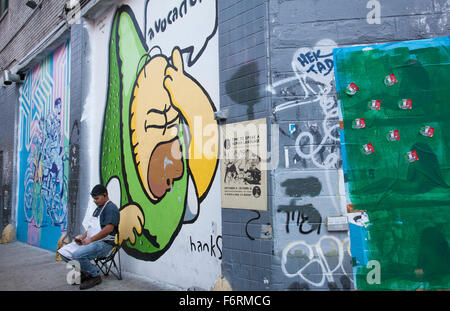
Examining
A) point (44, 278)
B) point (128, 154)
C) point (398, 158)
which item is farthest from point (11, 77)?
point (398, 158)

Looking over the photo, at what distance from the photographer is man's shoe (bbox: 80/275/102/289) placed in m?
4.94

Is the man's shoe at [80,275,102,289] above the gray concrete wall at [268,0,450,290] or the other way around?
the other way around

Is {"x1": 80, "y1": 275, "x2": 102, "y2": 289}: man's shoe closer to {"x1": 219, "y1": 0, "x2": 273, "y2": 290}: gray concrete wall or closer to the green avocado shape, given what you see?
the green avocado shape

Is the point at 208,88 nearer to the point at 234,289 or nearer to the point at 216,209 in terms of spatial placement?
the point at 216,209

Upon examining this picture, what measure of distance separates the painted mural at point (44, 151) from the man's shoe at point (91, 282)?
8.98 feet

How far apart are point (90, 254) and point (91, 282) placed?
412 millimetres

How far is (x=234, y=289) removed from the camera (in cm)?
380

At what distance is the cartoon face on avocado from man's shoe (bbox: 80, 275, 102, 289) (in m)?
0.73

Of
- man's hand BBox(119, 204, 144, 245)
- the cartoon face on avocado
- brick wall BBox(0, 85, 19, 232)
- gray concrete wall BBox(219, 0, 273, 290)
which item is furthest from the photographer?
brick wall BBox(0, 85, 19, 232)

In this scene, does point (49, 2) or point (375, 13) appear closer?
point (375, 13)

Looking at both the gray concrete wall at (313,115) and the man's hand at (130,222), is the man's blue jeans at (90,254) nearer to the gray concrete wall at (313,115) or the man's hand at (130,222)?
the man's hand at (130,222)

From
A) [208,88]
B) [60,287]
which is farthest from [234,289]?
[60,287]

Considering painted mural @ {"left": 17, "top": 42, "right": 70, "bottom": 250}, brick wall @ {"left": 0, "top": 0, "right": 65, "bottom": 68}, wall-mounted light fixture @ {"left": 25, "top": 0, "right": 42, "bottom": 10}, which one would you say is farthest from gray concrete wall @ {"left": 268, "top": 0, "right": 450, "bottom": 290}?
wall-mounted light fixture @ {"left": 25, "top": 0, "right": 42, "bottom": 10}

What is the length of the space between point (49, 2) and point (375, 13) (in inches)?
315
